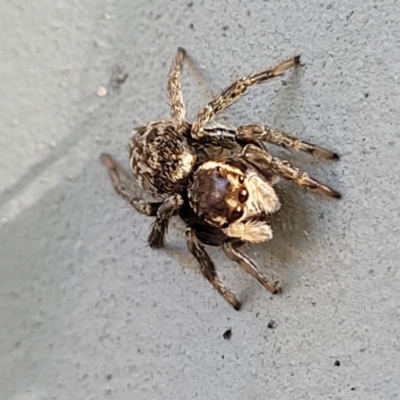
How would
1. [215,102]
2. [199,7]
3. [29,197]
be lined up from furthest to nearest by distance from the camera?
[29,197]
[199,7]
[215,102]

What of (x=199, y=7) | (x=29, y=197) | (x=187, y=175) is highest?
(x=199, y=7)

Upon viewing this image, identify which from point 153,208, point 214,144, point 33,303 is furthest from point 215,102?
point 33,303

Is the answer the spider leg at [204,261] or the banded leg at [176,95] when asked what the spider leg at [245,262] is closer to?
the spider leg at [204,261]

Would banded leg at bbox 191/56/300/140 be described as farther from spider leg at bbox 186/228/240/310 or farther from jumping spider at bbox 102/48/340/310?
spider leg at bbox 186/228/240/310

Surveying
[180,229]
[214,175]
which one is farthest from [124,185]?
[214,175]

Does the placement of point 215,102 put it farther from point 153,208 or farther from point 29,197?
point 29,197

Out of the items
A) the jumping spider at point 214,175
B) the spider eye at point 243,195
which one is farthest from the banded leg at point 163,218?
the spider eye at point 243,195

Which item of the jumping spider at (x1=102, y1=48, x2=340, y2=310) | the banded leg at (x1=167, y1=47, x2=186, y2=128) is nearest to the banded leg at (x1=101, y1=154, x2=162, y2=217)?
the jumping spider at (x1=102, y1=48, x2=340, y2=310)
